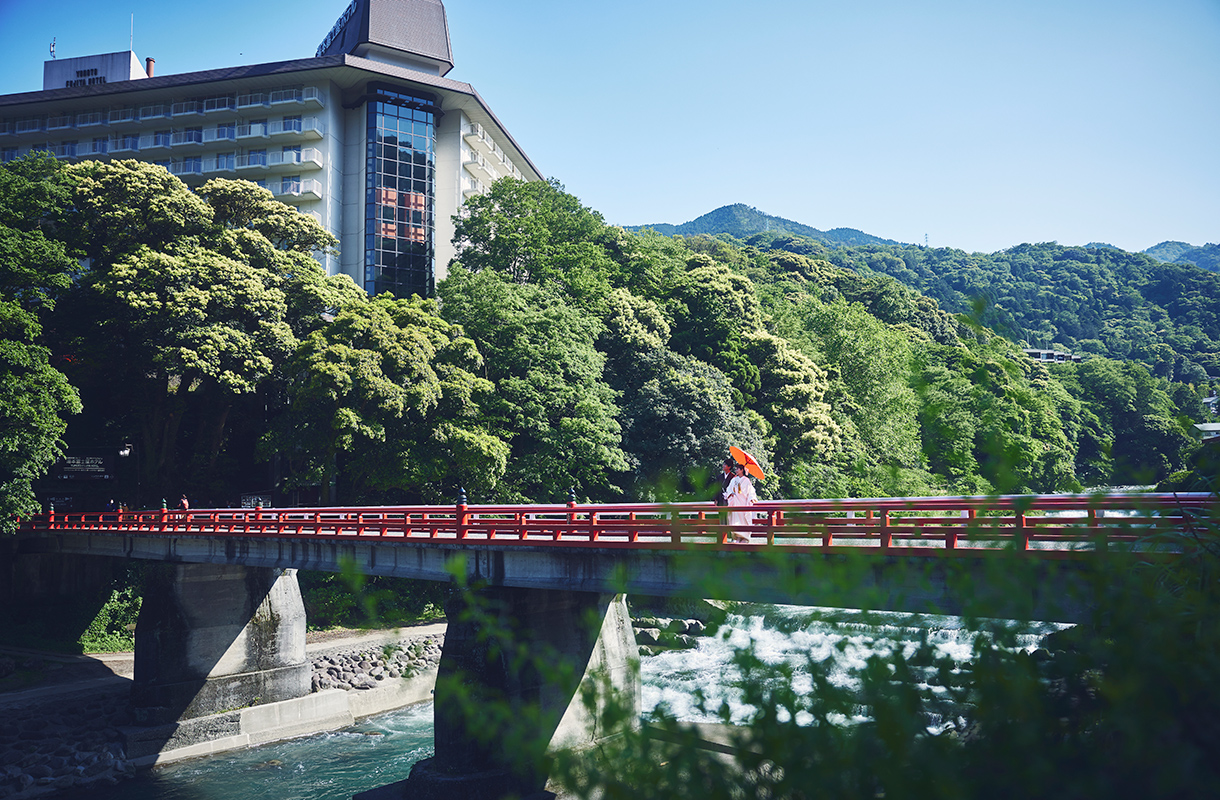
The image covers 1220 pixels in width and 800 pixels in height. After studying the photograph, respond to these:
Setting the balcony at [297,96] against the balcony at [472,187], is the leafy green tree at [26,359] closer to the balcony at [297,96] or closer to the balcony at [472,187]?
the balcony at [297,96]

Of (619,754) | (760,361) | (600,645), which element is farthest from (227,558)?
(760,361)

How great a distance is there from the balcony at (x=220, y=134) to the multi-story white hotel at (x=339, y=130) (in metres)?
0.12

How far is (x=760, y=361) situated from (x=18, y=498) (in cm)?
3717

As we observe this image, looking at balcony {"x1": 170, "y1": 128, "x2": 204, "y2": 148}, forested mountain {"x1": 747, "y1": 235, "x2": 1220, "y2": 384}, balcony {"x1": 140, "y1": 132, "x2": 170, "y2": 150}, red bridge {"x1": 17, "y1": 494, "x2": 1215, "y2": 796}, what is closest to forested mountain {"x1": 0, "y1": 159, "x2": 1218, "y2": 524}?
red bridge {"x1": 17, "y1": 494, "x2": 1215, "y2": 796}

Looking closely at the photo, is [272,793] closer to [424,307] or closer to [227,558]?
[227,558]

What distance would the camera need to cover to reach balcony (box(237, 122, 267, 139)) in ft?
169

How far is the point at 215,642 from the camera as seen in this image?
26484mm

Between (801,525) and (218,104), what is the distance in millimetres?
54744

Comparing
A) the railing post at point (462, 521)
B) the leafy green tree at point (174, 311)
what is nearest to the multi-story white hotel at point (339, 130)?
the leafy green tree at point (174, 311)

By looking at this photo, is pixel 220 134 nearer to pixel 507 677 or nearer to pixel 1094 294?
pixel 507 677

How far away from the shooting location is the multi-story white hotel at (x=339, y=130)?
50.6 m

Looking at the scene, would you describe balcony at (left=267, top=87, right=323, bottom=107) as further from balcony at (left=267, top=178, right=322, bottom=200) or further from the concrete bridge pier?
the concrete bridge pier

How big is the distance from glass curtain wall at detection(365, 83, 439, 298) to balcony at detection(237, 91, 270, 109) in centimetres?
742

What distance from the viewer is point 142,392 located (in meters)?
35.7
